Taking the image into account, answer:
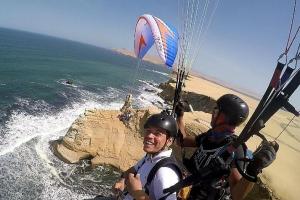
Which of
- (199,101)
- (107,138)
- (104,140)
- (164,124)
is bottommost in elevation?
(199,101)

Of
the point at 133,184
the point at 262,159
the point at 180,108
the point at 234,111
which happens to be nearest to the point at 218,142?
the point at 234,111

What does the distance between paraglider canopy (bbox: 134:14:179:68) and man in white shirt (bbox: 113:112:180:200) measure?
8.15 meters

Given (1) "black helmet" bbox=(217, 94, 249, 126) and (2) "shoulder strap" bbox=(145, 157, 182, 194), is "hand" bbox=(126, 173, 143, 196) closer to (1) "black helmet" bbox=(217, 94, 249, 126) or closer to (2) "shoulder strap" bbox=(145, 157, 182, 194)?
(2) "shoulder strap" bbox=(145, 157, 182, 194)

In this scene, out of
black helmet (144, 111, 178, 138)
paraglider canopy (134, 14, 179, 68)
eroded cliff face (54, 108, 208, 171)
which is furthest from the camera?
eroded cliff face (54, 108, 208, 171)

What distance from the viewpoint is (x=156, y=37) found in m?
12.5

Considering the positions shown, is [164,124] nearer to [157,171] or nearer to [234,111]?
[157,171]

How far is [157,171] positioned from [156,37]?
9.54 m

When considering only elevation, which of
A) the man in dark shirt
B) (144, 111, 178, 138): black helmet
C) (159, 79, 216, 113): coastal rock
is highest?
(144, 111, 178, 138): black helmet

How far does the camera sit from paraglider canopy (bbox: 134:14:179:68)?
12453mm

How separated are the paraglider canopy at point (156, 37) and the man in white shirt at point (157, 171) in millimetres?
8149

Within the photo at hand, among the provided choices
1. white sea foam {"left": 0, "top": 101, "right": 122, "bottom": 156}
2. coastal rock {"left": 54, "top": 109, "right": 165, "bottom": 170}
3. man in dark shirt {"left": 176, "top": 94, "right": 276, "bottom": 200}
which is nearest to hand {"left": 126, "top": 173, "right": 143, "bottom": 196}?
man in dark shirt {"left": 176, "top": 94, "right": 276, "bottom": 200}

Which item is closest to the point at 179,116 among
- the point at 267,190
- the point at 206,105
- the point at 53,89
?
the point at 267,190

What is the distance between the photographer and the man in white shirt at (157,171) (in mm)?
3619

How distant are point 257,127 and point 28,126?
2417 centimetres
